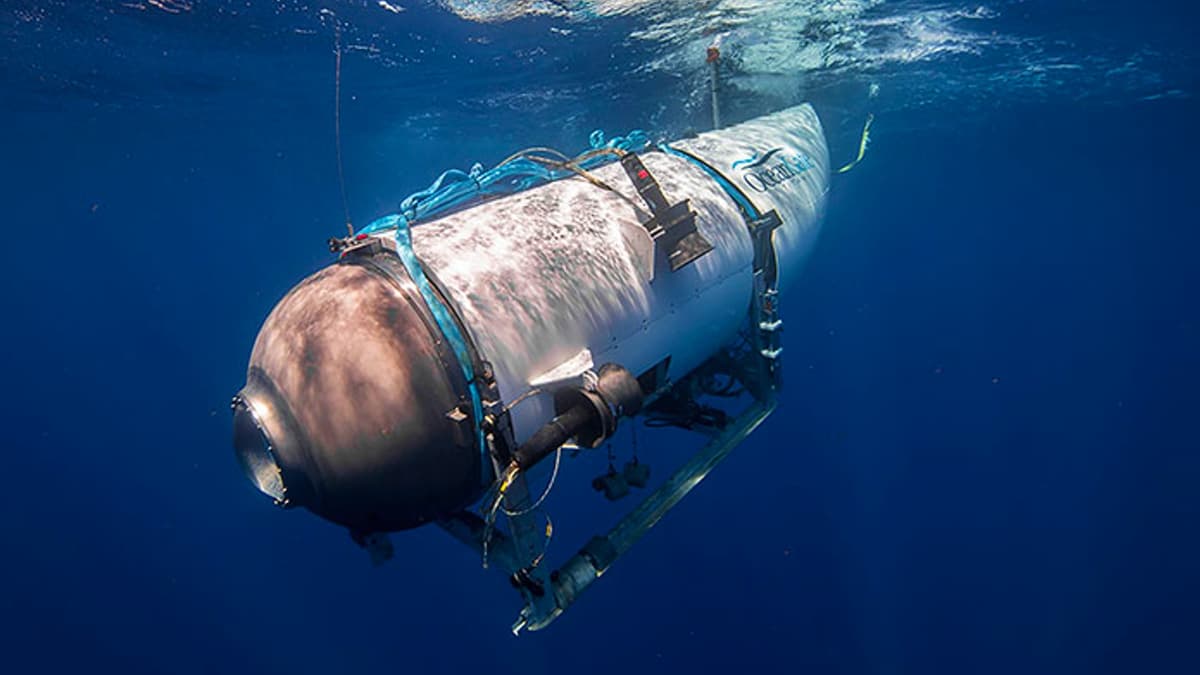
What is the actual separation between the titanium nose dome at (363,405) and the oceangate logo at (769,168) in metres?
3.51

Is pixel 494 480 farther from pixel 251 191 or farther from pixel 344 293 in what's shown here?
pixel 251 191

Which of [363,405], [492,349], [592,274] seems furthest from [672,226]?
[363,405]

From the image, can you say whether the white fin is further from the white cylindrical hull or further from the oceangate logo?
the oceangate logo

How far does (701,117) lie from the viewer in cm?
1641

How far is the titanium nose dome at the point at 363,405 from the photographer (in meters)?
2.69

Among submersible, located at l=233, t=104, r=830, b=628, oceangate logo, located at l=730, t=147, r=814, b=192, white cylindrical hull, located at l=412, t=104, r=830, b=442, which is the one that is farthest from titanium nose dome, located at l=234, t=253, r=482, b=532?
oceangate logo, located at l=730, t=147, r=814, b=192

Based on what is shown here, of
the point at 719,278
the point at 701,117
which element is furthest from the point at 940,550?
the point at 719,278

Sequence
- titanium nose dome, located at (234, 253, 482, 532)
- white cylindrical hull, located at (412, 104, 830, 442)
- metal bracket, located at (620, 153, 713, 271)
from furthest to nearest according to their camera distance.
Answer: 1. metal bracket, located at (620, 153, 713, 271)
2. white cylindrical hull, located at (412, 104, 830, 442)
3. titanium nose dome, located at (234, 253, 482, 532)

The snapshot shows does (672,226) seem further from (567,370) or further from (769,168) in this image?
(769,168)

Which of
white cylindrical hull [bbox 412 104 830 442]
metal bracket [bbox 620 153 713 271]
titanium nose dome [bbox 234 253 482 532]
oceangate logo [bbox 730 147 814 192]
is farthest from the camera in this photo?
oceangate logo [bbox 730 147 814 192]

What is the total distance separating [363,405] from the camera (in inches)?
105

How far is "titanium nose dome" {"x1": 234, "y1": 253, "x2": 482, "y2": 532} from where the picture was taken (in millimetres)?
2689

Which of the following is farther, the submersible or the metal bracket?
the metal bracket

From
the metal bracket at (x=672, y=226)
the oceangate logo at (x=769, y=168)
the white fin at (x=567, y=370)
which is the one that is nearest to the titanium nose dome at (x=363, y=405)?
the white fin at (x=567, y=370)
